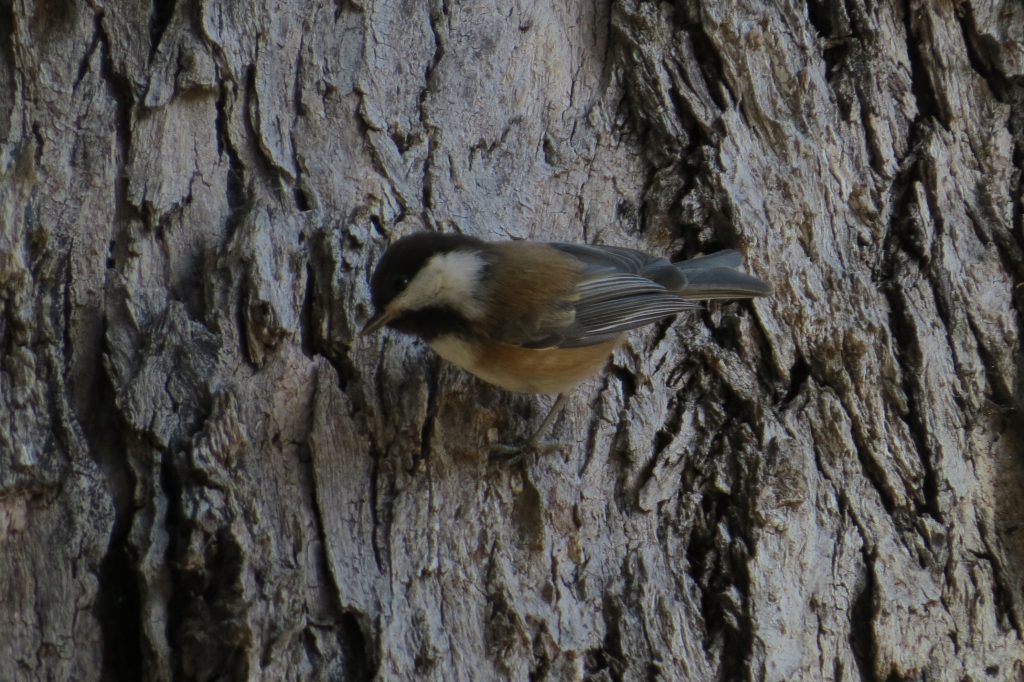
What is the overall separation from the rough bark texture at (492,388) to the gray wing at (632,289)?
0.41 ft

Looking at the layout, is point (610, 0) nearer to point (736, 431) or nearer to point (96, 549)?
point (736, 431)

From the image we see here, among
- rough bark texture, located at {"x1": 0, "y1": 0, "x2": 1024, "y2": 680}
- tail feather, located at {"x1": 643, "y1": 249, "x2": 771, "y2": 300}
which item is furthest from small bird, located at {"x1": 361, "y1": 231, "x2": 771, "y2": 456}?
rough bark texture, located at {"x1": 0, "y1": 0, "x2": 1024, "y2": 680}

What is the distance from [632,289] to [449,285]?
0.62 meters

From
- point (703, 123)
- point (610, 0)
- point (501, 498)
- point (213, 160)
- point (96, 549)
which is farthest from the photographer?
point (610, 0)

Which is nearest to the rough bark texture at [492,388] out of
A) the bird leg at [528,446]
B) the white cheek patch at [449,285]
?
the bird leg at [528,446]

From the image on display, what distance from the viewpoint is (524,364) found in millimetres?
3123

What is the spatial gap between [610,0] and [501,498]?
1.89 m

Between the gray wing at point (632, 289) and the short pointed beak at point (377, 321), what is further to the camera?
the gray wing at point (632, 289)

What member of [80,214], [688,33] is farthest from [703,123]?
[80,214]

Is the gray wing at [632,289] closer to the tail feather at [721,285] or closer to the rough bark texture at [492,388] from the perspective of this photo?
the tail feather at [721,285]

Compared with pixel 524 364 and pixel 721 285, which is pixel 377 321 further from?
pixel 721 285

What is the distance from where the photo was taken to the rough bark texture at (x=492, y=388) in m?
2.60

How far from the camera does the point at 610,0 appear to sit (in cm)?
366

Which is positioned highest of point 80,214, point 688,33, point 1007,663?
point 688,33
